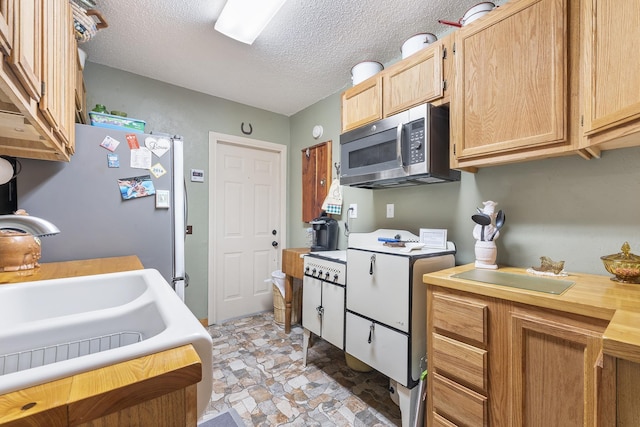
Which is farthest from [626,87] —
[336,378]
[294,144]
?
[294,144]

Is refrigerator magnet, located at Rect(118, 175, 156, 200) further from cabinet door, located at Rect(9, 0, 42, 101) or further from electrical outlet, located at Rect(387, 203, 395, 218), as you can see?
electrical outlet, located at Rect(387, 203, 395, 218)

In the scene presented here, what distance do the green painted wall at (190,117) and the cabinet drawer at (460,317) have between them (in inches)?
95.6

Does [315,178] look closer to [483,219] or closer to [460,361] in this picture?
[483,219]

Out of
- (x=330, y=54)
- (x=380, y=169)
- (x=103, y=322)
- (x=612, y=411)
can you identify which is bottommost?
(x=612, y=411)

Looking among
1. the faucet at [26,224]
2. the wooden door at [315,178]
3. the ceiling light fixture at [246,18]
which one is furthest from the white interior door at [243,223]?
the faucet at [26,224]

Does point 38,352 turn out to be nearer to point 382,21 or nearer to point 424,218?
point 424,218

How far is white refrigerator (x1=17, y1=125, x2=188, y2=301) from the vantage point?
153cm

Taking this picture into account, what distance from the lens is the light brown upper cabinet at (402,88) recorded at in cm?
160

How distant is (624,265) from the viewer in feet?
3.79

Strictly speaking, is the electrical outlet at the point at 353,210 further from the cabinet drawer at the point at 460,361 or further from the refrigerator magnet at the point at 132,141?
the refrigerator magnet at the point at 132,141

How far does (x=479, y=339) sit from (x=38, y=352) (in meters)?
1.46

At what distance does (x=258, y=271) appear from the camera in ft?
11.0

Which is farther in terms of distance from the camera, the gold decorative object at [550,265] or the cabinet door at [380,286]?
the cabinet door at [380,286]

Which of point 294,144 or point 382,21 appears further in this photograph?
point 294,144
